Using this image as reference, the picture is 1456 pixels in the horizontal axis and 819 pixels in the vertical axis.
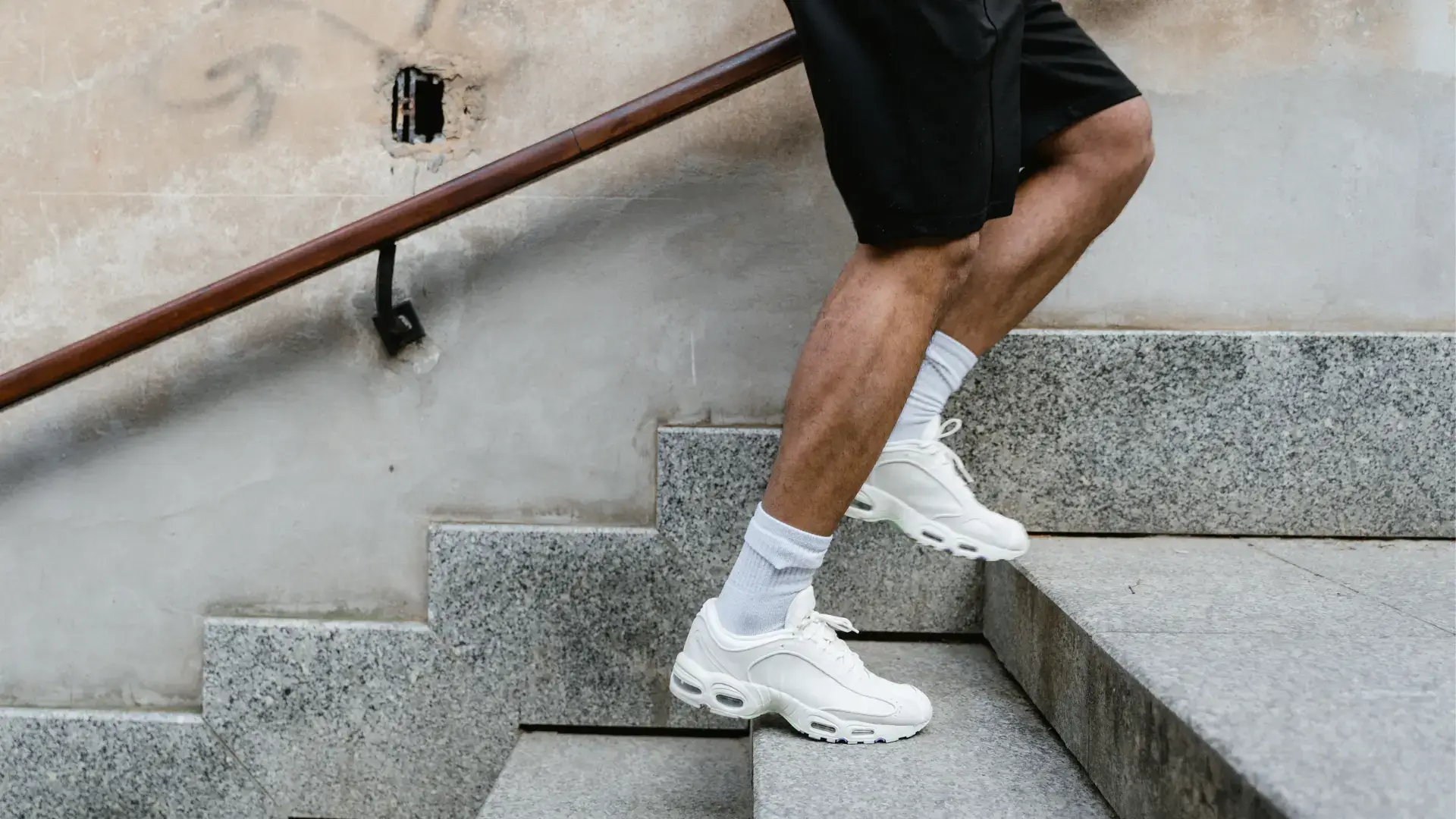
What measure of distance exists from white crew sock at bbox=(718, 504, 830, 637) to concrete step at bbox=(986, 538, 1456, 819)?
35 cm

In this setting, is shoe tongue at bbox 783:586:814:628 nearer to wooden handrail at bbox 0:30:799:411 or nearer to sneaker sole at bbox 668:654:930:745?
sneaker sole at bbox 668:654:930:745

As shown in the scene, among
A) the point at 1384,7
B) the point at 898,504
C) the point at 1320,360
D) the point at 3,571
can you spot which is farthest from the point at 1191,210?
the point at 3,571

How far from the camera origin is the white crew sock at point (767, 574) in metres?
1.21

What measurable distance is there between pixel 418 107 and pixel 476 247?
0.28 meters

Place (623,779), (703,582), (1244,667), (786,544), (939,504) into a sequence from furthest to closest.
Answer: (703,582) < (623,779) < (939,504) < (786,544) < (1244,667)

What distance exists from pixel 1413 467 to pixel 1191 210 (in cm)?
59

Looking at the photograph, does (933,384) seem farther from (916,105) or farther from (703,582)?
(703,582)

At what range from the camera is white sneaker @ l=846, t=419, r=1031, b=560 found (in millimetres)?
1360

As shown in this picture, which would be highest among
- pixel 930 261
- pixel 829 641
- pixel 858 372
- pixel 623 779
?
pixel 930 261

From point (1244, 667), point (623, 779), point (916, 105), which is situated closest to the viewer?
point (1244, 667)

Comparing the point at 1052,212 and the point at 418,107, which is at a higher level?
the point at 418,107

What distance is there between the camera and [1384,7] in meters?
1.71

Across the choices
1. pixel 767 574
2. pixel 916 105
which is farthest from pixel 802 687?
pixel 916 105

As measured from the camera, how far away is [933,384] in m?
1.40
